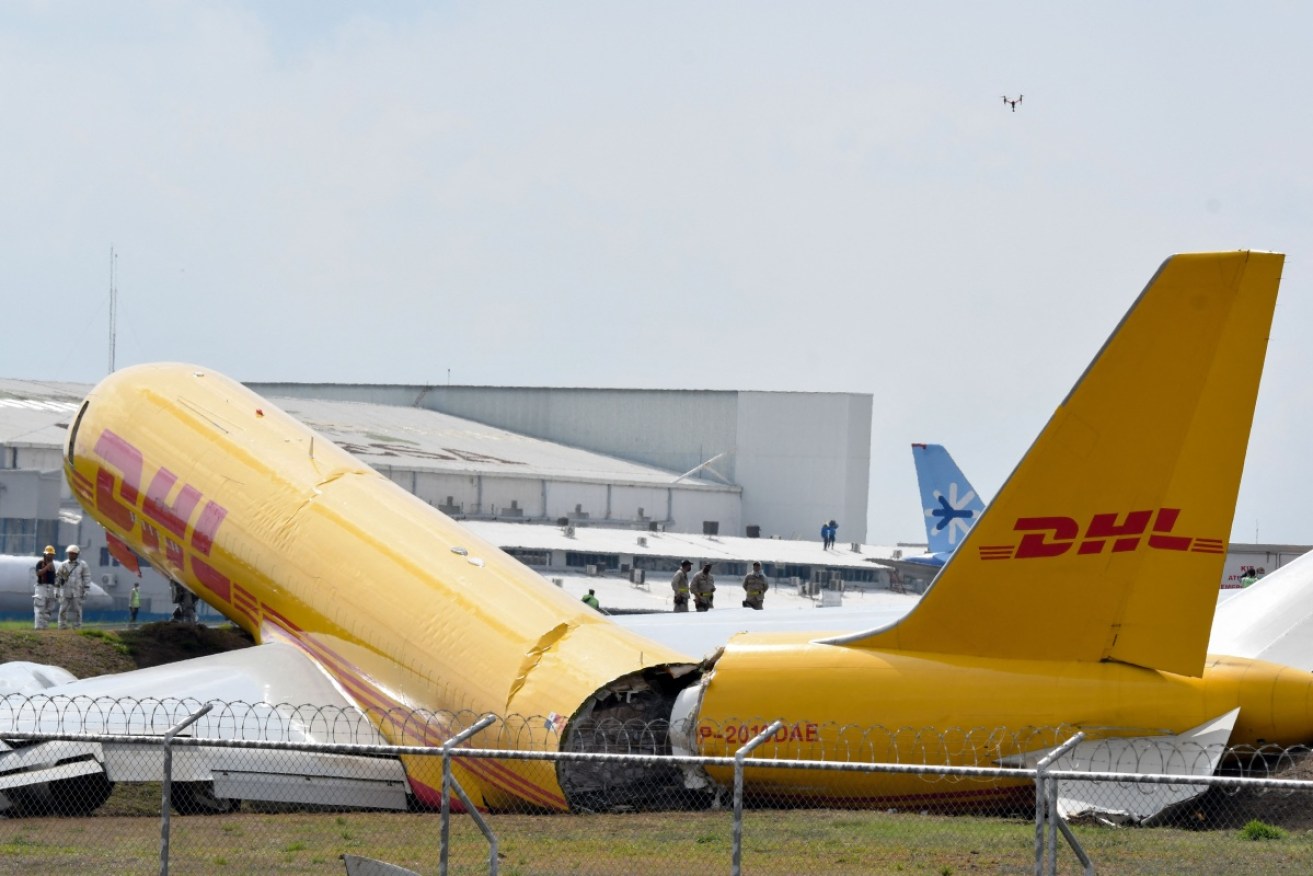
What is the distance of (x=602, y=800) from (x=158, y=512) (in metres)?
10.3

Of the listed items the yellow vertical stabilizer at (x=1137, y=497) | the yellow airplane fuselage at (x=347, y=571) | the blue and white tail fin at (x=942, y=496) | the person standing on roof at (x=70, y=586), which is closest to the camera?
the yellow vertical stabilizer at (x=1137, y=497)

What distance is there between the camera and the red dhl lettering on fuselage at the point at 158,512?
2491 cm

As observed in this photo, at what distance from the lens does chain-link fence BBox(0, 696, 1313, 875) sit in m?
13.8

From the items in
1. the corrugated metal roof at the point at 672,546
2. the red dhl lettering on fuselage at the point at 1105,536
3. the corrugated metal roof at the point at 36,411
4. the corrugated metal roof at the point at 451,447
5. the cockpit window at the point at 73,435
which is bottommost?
the corrugated metal roof at the point at 672,546

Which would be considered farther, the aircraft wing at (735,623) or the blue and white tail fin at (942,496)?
the blue and white tail fin at (942,496)

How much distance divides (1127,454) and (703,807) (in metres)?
5.59

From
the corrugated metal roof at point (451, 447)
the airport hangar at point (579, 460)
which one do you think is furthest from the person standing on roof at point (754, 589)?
the corrugated metal roof at point (451, 447)

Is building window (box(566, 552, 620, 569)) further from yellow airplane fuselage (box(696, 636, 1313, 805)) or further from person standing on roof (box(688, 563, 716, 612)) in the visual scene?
yellow airplane fuselage (box(696, 636, 1313, 805))

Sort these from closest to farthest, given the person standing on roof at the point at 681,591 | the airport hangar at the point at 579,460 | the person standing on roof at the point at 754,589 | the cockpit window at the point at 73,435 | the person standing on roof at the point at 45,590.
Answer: the cockpit window at the point at 73,435, the person standing on roof at the point at 45,590, the person standing on roof at the point at 754,589, the person standing on roof at the point at 681,591, the airport hangar at the point at 579,460

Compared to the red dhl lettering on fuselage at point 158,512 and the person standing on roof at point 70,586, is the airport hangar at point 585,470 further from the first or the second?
the red dhl lettering on fuselage at point 158,512

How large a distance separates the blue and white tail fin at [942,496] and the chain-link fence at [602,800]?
1761 inches

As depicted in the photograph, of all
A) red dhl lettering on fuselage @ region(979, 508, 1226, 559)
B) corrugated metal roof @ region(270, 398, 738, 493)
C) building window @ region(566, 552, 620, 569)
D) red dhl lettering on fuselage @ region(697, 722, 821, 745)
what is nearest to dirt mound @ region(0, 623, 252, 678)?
red dhl lettering on fuselage @ region(697, 722, 821, 745)

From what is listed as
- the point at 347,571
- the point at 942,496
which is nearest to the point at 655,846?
the point at 347,571

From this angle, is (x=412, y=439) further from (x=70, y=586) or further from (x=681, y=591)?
(x=70, y=586)
